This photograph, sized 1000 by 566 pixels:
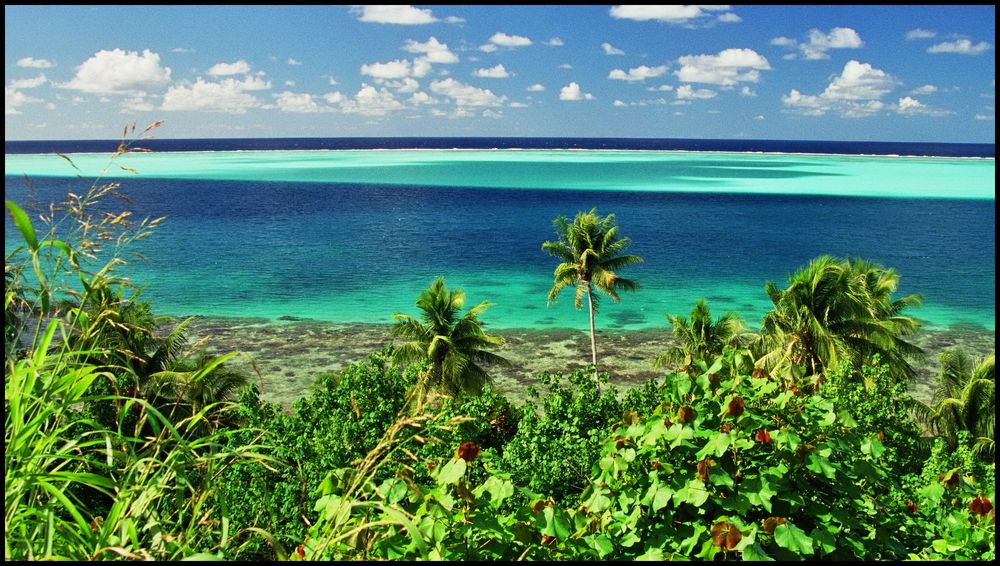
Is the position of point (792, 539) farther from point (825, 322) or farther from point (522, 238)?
point (522, 238)

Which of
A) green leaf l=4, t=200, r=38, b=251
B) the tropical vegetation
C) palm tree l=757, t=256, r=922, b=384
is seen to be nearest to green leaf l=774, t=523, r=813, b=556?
the tropical vegetation

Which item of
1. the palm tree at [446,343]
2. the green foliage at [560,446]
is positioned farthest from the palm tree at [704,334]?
the green foliage at [560,446]

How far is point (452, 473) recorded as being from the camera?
3.55m

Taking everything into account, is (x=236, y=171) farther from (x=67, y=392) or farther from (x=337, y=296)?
(x=67, y=392)

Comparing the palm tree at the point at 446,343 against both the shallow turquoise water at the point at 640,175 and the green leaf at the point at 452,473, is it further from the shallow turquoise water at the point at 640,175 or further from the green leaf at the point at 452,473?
the shallow turquoise water at the point at 640,175

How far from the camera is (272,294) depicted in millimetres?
54469

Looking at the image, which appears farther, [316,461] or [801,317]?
[801,317]

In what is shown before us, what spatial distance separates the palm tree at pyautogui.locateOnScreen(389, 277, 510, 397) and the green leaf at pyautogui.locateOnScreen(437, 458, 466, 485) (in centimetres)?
2175

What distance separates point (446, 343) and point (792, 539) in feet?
74.7

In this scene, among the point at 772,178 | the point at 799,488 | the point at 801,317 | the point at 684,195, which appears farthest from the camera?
the point at 772,178

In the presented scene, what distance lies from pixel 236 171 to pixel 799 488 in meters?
182

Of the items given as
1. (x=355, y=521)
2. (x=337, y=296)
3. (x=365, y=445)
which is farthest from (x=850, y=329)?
(x=337, y=296)

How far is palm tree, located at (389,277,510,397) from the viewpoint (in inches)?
1016

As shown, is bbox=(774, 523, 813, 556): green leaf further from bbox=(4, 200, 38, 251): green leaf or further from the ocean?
the ocean
